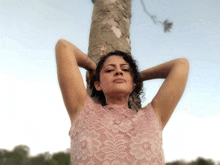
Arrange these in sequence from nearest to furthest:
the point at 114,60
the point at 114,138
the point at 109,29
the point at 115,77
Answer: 1. the point at 114,138
2. the point at 115,77
3. the point at 114,60
4. the point at 109,29

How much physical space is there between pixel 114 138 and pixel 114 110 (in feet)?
1.15

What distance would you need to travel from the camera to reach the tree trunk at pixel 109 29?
2402mm

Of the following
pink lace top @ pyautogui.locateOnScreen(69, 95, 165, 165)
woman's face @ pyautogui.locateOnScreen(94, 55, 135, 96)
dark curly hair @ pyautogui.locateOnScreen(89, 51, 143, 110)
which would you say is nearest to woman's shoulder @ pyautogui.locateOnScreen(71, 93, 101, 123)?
pink lace top @ pyautogui.locateOnScreen(69, 95, 165, 165)

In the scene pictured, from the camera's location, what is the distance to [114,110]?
6.05 ft

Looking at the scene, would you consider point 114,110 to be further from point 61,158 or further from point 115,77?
point 61,158

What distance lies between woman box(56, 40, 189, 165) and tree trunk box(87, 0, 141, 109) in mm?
224

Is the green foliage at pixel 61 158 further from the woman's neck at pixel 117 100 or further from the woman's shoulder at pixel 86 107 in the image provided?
the woman's shoulder at pixel 86 107

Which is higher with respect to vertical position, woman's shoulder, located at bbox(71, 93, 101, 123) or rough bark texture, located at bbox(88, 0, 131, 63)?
rough bark texture, located at bbox(88, 0, 131, 63)

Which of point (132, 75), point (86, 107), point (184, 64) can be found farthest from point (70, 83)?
point (184, 64)

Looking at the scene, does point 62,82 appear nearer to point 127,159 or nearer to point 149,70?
point 127,159

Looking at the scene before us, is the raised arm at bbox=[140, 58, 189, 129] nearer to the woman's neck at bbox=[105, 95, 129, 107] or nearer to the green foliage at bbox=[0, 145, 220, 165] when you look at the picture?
the woman's neck at bbox=[105, 95, 129, 107]

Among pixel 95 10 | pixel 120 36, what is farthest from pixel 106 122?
pixel 95 10

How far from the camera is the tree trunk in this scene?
2.40m

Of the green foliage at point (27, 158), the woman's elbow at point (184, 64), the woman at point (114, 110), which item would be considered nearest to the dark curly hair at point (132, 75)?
the woman at point (114, 110)
